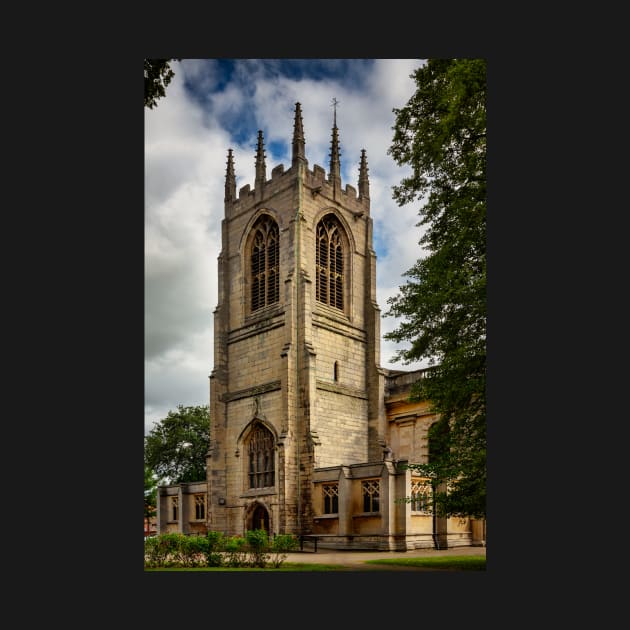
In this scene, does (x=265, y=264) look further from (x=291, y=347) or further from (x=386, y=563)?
(x=386, y=563)

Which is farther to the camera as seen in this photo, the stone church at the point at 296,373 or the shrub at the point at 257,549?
the stone church at the point at 296,373

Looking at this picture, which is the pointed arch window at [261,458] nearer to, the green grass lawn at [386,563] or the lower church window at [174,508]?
the lower church window at [174,508]

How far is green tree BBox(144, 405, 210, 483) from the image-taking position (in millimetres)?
32969

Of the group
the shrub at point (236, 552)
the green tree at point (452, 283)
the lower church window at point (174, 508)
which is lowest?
the lower church window at point (174, 508)

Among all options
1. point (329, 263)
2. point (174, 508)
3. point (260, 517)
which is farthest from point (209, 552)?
point (174, 508)

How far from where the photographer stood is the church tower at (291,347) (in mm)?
23094

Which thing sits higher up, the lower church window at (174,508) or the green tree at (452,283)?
the green tree at (452,283)

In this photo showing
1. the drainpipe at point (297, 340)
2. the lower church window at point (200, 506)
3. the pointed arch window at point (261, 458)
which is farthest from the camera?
the lower church window at point (200, 506)

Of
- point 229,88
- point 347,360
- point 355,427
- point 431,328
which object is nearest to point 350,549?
point 355,427

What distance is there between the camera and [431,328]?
12.1 metres

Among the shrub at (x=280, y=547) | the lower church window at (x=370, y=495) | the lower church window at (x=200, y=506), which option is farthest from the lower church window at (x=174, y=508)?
the lower church window at (x=370, y=495)

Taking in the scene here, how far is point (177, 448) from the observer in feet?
110

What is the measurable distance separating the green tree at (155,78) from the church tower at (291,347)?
37.3ft

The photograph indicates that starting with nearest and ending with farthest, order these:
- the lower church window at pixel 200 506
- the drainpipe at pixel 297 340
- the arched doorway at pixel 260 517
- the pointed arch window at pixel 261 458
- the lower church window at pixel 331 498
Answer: the lower church window at pixel 331 498
the drainpipe at pixel 297 340
the arched doorway at pixel 260 517
the pointed arch window at pixel 261 458
the lower church window at pixel 200 506
